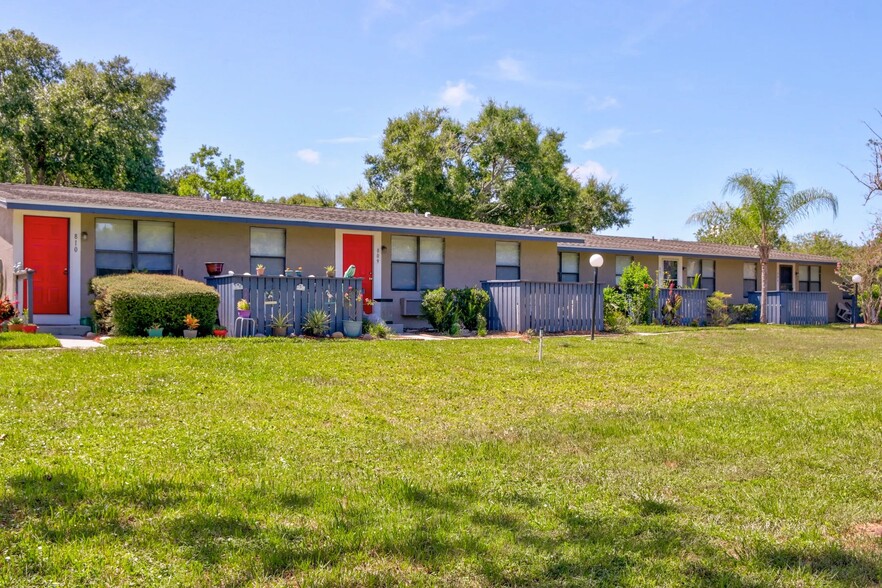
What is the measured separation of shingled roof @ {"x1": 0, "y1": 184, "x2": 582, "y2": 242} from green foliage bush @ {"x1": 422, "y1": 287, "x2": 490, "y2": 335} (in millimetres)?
2145

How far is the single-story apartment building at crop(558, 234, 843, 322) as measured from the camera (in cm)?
2331

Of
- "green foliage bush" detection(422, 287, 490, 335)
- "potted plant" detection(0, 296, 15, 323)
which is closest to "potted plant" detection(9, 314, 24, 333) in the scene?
"potted plant" detection(0, 296, 15, 323)

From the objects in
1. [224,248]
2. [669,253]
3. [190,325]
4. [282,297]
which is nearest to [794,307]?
[669,253]

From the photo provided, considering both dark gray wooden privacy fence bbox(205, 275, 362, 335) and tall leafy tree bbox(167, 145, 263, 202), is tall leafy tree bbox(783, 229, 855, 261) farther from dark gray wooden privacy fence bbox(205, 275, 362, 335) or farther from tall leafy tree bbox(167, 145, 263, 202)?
dark gray wooden privacy fence bbox(205, 275, 362, 335)

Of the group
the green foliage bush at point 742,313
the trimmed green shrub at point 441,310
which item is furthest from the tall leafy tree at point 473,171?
the trimmed green shrub at point 441,310

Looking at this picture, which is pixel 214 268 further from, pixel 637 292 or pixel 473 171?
pixel 473 171

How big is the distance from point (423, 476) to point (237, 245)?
39.8ft

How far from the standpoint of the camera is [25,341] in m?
10.4

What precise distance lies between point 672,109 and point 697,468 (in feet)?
64.8

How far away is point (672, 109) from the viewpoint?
22625 millimetres

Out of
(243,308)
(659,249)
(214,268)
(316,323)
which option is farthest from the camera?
(659,249)

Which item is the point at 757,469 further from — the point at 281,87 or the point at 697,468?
the point at 281,87

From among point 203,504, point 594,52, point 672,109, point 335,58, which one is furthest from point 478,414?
point 672,109

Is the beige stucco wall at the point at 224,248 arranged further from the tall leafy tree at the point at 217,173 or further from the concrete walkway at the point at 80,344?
the tall leafy tree at the point at 217,173
